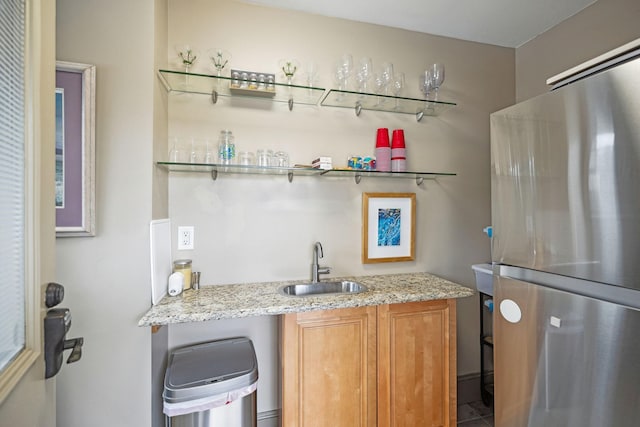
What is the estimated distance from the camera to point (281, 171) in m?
1.84

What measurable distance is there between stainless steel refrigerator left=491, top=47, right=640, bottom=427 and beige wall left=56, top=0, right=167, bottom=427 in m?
1.67

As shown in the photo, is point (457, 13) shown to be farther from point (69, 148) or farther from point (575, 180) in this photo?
point (69, 148)

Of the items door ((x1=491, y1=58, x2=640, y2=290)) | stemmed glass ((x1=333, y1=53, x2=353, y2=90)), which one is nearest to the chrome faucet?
door ((x1=491, y1=58, x2=640, y2=290))

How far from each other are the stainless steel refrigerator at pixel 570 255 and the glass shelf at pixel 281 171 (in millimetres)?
695

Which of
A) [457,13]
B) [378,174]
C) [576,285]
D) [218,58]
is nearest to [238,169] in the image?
[218,58]

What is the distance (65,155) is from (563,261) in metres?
2.08

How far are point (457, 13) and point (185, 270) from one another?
238cm

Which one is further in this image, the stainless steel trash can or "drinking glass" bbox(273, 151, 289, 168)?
"drinking glass" bbox(273, 151, 289, 168)

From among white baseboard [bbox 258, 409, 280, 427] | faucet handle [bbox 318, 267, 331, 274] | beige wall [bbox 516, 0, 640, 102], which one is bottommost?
white baseboard [bbox 258, 409, 280, 427]

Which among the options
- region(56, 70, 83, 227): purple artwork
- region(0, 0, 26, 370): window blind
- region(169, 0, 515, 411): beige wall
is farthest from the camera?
region(169, 0, 515, 411): beige wall

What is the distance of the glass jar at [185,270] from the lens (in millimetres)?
1620

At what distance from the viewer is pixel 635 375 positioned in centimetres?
93

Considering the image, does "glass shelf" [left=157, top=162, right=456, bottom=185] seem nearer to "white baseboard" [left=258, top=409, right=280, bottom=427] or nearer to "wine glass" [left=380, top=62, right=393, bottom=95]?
"wine glass" [left=380, top=62, right=393, bottom=95]

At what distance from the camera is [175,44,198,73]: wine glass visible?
1.65 metres
